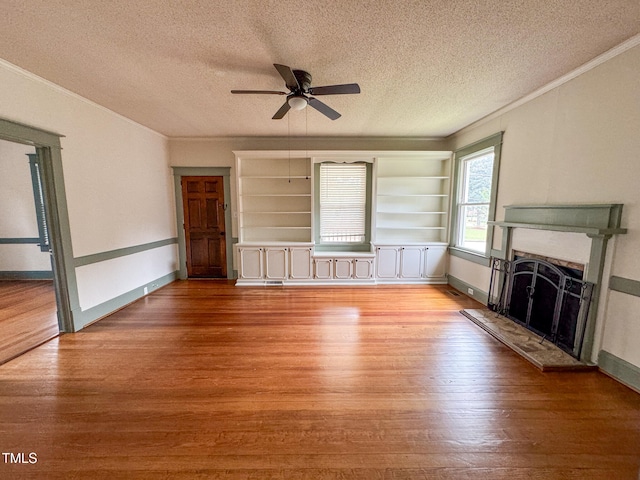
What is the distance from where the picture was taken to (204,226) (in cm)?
511

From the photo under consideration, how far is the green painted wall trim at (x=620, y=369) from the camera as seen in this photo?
6.61 ft

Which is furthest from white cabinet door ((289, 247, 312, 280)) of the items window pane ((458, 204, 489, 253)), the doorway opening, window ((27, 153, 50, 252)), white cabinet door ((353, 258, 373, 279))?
window ((27, 153, 50, 252))

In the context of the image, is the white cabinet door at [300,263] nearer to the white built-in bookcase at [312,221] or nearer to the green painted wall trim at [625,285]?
the white built-in bookcase at [312,221]

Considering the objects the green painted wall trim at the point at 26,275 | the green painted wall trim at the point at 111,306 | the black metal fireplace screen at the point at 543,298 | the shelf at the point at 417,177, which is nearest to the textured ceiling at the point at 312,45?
the shelf at the point at 417,177

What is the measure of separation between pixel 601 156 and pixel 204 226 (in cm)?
567

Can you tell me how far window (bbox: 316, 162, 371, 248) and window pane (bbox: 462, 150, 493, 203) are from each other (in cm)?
173

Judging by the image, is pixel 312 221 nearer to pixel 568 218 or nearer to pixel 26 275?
pixel 568 218

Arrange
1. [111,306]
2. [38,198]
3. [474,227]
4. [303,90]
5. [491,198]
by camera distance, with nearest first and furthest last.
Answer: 1. [303,90]
2. [111,306]
3. [491,198]
4. [474,227]
5. [38,198]

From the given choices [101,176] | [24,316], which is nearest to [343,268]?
[101,176]

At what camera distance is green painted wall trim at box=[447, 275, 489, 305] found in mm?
3791

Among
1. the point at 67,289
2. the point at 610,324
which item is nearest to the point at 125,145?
the point at 67,289

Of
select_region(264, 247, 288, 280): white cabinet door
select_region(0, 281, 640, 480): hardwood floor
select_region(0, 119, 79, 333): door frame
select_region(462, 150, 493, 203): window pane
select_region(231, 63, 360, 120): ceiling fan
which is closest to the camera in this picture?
select_region(0, 281, 640, 480): hardwood floor

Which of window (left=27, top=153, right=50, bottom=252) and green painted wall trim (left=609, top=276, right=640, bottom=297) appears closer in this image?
green painted wall trim (left=609, top=276, right=640, bottom=297)

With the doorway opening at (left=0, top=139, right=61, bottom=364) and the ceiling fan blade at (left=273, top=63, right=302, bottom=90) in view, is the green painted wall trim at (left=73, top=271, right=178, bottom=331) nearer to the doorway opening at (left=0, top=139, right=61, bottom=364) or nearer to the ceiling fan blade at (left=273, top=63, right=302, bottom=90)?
the doorway opening at (left=0, top=139, right=61, bottom=364)
